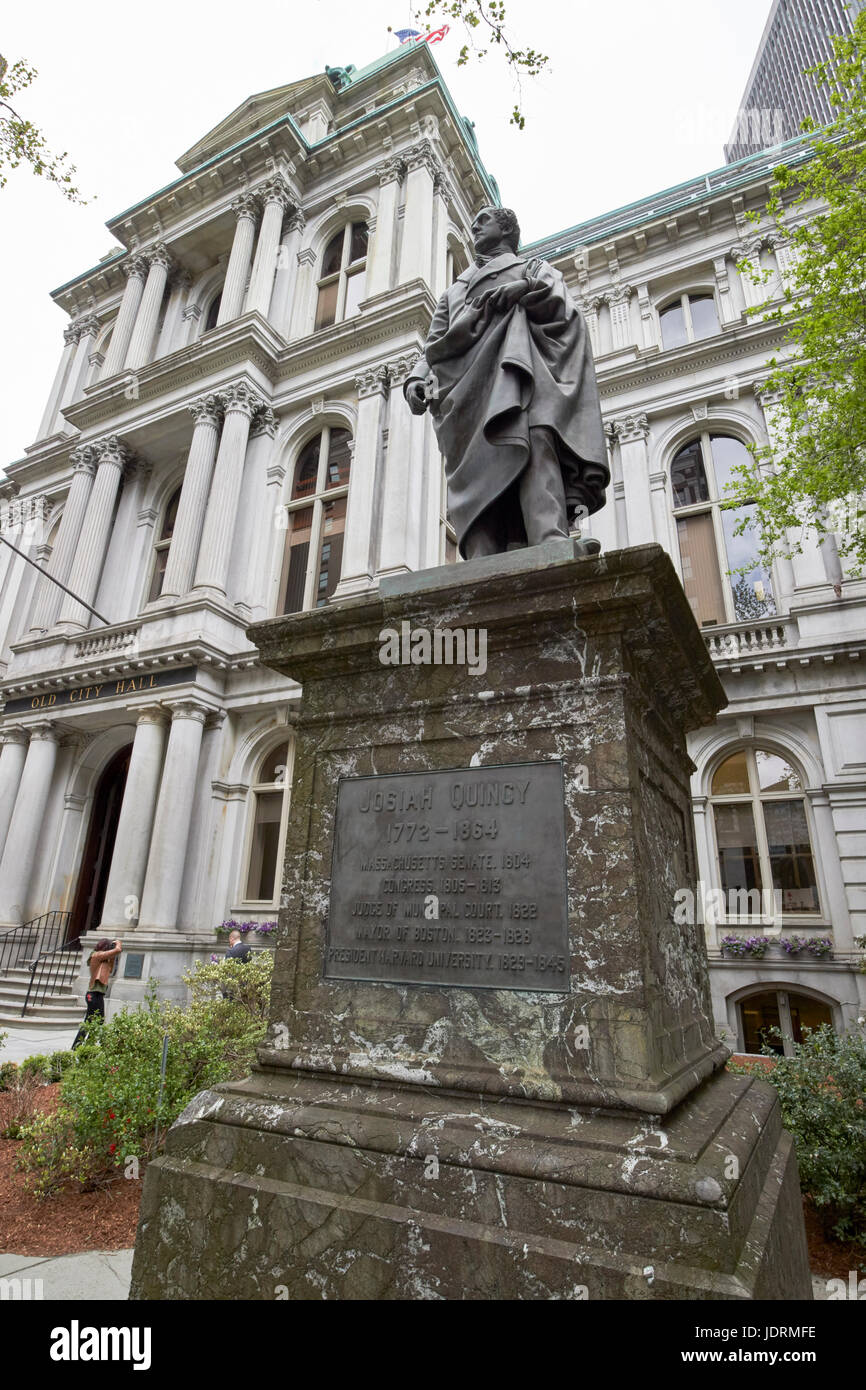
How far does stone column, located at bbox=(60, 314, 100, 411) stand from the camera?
→ 2530 cm

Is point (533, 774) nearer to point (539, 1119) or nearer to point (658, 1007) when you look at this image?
point (658, 1007)

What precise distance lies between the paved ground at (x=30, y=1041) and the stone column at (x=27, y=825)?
4765 millimetres

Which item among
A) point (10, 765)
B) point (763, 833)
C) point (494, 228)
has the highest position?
point (10, 765)

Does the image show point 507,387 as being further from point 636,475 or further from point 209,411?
point 209,411

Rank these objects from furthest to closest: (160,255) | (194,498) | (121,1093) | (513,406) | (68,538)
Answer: (160,255)
(68,538)
(194,498)
(121,1093)
(513,406)

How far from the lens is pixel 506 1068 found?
8.04 ft

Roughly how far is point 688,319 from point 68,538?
17553 mm

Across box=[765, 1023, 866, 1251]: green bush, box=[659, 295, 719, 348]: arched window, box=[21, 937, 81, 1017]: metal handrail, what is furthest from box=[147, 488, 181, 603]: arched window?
box=[765, 1023, 866, 1251]: green bush

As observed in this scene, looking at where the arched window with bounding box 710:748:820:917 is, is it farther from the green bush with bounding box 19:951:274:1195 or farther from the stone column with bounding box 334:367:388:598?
the green bush with bounding box 19:951:274:1195

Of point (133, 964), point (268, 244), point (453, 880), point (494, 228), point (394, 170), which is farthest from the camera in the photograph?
point (268, 244)

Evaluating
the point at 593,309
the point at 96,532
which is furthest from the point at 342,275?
the point at 96,532

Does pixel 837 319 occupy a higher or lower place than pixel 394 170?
lower

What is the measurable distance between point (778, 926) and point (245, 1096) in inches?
489

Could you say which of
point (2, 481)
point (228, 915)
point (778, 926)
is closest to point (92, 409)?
point (2, 481)
